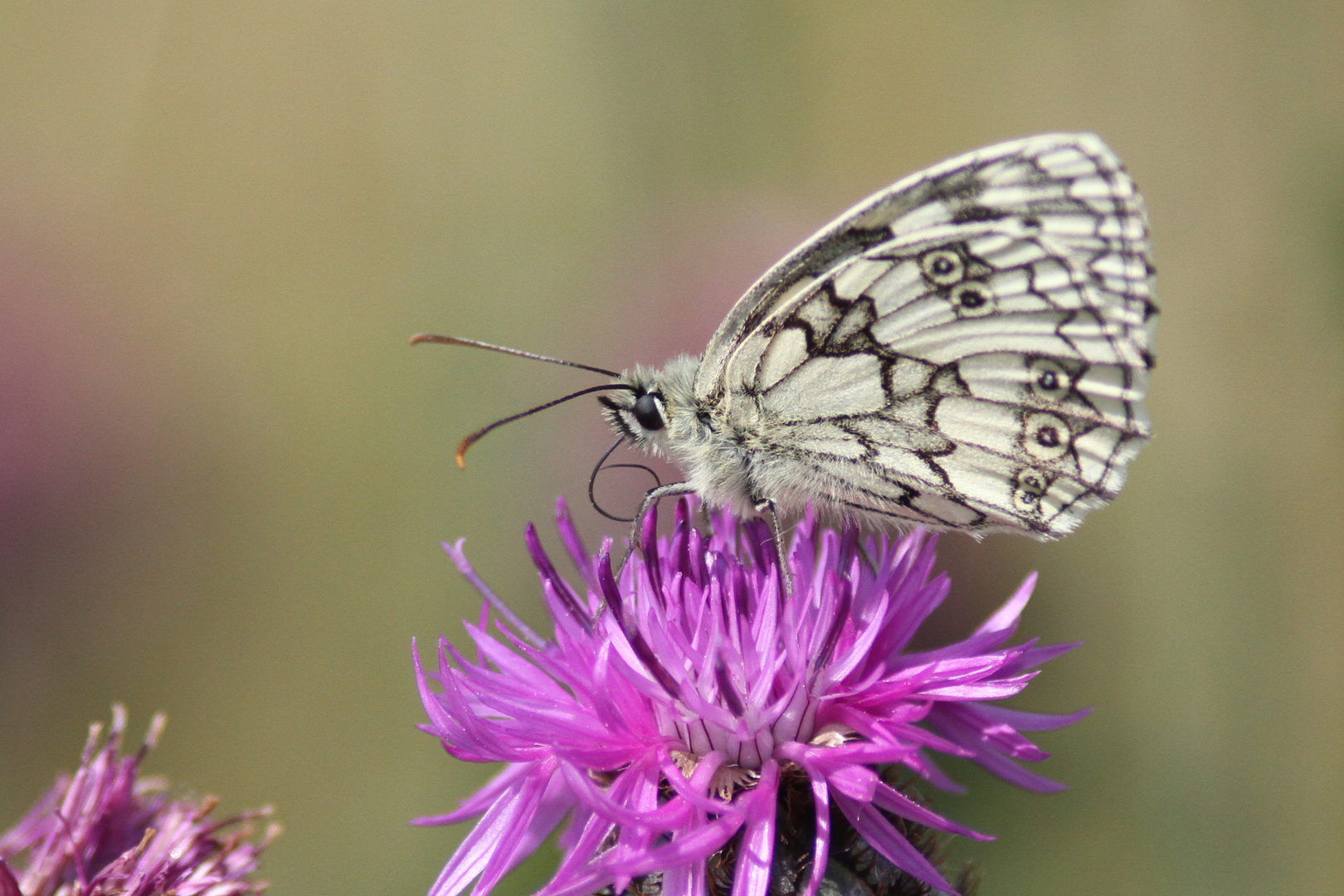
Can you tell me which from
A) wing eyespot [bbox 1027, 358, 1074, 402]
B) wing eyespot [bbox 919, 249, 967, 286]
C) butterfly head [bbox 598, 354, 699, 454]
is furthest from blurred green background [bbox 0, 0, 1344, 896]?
wing eyespot [bbox 919, 249, 967, 286]

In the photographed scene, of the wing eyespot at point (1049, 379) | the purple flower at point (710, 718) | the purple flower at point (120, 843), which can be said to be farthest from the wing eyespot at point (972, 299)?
the purple flower at point (120, 843)

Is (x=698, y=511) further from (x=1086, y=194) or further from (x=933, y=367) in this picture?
(x=1086, y=194)

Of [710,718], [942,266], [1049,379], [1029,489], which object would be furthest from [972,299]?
[710,718]

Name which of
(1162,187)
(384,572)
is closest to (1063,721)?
(1162,187)

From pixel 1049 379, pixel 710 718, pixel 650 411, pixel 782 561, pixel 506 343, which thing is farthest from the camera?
pixel 506 343

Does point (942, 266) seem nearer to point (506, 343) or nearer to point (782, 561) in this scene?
point (782, 561)

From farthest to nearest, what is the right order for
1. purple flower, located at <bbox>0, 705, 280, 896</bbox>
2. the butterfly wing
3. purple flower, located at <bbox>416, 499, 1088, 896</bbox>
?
the butterfly wing → purple flower, located at <bbox>0, 705, 280, 896</bbox> → purple flower, located at <bbox>416, 499, 1088, 896</bbox>

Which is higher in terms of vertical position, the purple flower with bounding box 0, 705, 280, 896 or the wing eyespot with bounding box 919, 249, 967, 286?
the wing eyespot with bounding box 919, 249, 967, 286

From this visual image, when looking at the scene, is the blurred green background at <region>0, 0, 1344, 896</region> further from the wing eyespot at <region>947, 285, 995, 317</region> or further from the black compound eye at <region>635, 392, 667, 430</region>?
the wing eyespot at <region>947, 285, 995, 317</region>
